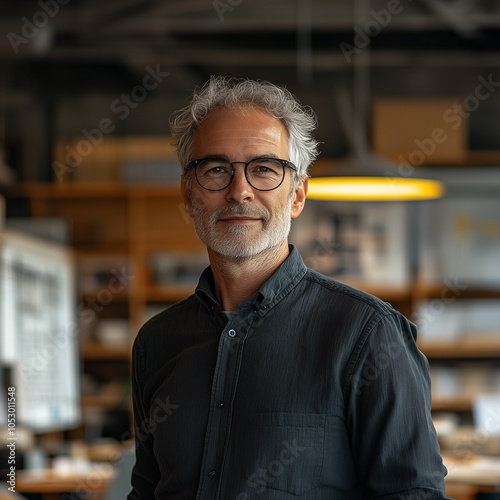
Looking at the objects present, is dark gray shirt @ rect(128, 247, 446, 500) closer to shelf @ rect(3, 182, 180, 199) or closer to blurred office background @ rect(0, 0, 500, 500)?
blurred office background @ rect(0, 0, 500, 500)

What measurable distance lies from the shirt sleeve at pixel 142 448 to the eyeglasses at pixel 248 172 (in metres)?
0.38

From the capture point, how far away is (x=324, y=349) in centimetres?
171

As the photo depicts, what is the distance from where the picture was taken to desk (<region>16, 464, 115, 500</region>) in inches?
239

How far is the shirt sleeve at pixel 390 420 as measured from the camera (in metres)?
1.62

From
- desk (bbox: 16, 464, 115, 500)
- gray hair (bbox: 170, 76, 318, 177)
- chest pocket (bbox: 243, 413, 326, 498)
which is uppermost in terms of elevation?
gray hair (bbox: 170, 76, 318, 177)

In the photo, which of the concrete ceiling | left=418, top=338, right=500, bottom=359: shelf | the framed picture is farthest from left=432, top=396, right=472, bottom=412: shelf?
the concrete ceiling

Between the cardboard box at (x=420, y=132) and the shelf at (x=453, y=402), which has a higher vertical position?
the cardboard box at (x=420, y=132)

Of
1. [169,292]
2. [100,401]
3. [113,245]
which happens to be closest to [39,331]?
[100,401]

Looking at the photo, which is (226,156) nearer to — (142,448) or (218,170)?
(218,170)

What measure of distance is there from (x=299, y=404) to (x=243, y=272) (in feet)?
0.86

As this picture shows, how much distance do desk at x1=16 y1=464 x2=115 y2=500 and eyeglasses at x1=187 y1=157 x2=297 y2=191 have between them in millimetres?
4475

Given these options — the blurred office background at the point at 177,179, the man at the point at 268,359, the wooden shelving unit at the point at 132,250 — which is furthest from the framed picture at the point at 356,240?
the man at the point at 268,359

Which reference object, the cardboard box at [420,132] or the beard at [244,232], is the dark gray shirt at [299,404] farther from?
the cardboard box at [420,132]

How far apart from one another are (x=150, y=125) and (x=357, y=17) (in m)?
2.24
